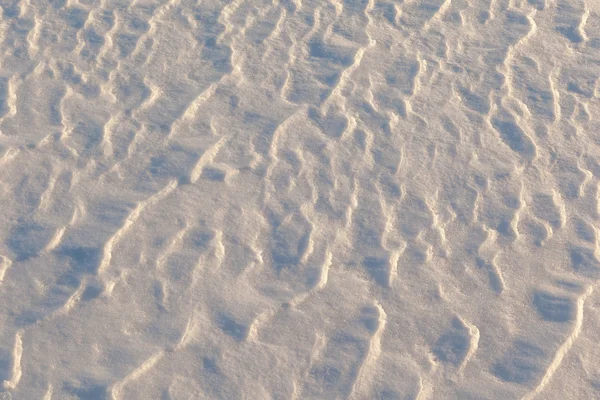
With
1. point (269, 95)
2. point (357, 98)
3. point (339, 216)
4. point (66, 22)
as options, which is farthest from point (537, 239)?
point (66, 22)

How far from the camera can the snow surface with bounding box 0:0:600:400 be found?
3.59 metres

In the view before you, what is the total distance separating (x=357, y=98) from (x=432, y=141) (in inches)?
24.4

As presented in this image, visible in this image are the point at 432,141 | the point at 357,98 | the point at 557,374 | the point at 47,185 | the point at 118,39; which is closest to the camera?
the point at 557,374

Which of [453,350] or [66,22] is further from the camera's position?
[66,22]

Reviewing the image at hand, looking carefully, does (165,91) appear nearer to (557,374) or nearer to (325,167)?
(325,167)

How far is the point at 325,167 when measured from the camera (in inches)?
177

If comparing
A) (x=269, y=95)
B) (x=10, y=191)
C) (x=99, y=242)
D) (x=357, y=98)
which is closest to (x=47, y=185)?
(x=10, y=191)

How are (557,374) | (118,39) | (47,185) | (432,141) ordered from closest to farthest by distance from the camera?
(557,374), (47,185), (432,141), (118,39)

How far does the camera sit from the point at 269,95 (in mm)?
4992

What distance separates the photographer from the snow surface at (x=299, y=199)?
11.8ft

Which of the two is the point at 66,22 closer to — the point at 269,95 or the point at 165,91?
the point at 165,91

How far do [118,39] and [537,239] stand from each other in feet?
10.6

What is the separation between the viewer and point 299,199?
170 inches

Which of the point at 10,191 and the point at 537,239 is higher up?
the point at 537,239
